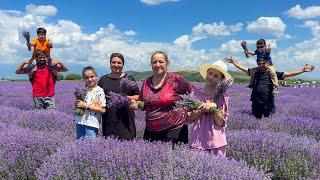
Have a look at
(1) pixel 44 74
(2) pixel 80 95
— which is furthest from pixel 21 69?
(2) pixel 80 95

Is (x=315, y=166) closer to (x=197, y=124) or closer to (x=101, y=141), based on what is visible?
(x=197, y=124)

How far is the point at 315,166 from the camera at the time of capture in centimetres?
459

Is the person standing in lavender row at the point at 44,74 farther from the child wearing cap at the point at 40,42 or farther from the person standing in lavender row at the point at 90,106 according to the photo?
the person standing in lavender row at the point at 90,106

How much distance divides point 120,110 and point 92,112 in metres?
0.32

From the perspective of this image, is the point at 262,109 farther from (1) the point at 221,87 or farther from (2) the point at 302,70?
(1) the point at 221,87

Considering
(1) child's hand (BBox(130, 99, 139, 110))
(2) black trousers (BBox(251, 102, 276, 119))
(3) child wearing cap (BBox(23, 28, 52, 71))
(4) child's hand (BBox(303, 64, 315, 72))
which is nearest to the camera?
(1) child's hand (BBox(130, 99, 139, 110))

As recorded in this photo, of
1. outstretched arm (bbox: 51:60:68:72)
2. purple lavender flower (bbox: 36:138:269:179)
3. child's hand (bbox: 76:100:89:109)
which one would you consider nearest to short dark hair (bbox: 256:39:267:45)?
outstretched arm (bbox: 51:60:68:72)

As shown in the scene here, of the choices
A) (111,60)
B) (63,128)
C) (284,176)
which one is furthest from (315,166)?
(63,128)

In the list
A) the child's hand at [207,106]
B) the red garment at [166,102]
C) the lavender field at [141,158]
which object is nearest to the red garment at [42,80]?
the lavender field at [141,158]

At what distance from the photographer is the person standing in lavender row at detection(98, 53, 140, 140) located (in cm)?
494

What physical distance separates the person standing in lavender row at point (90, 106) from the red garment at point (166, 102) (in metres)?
0.66

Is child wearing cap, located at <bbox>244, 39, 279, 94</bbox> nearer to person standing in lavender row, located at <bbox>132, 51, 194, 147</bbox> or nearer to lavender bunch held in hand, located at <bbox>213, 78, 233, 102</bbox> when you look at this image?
person standing in lavender row, located at <bbox>132, 51, 194, 147</bbox>

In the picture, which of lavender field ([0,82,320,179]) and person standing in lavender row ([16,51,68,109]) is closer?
lavender field ([0,82,320,179])

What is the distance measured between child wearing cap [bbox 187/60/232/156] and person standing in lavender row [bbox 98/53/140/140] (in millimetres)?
870
